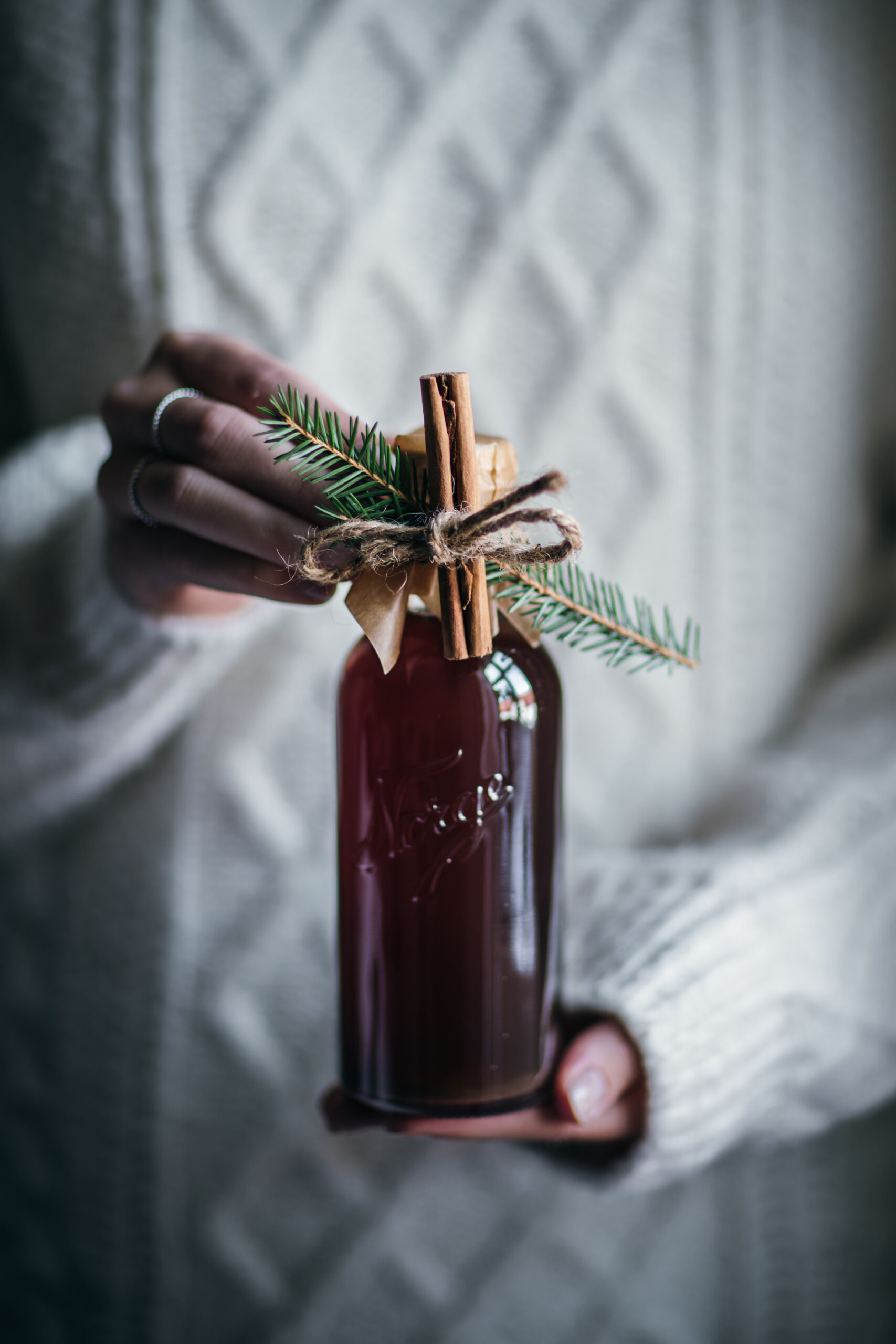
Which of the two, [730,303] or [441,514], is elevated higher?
[730,303]

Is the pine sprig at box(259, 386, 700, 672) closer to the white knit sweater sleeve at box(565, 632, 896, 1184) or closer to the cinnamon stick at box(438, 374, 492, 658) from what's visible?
the cinnamon stick at box(438, 374, 492, 658)

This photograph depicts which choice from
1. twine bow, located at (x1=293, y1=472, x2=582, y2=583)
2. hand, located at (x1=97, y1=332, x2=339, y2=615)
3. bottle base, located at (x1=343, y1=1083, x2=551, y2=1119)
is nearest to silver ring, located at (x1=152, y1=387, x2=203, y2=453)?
hand, located at (x1=97, y1=332, x2=339, y2=615)

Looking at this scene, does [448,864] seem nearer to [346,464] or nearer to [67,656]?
[346,464]

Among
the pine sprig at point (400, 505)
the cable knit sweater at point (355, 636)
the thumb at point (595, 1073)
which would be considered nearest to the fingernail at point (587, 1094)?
the thumb at point (595, 1073)

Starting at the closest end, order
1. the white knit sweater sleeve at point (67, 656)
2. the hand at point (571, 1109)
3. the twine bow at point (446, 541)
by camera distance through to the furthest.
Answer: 1. the twine bow at point (446, 541)
2. the hand at point (571, 1109)
3. the white knit sweater sleeve at point (67, 656)

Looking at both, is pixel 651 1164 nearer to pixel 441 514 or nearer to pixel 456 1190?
pixel 456 1190

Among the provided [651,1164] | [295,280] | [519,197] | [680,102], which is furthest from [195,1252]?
[680,102]

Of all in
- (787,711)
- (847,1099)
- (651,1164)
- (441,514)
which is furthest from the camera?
(787,711)

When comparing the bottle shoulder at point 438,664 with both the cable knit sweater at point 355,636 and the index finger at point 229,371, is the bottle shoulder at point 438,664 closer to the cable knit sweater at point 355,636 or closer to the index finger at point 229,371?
the index finger at point 229,371
